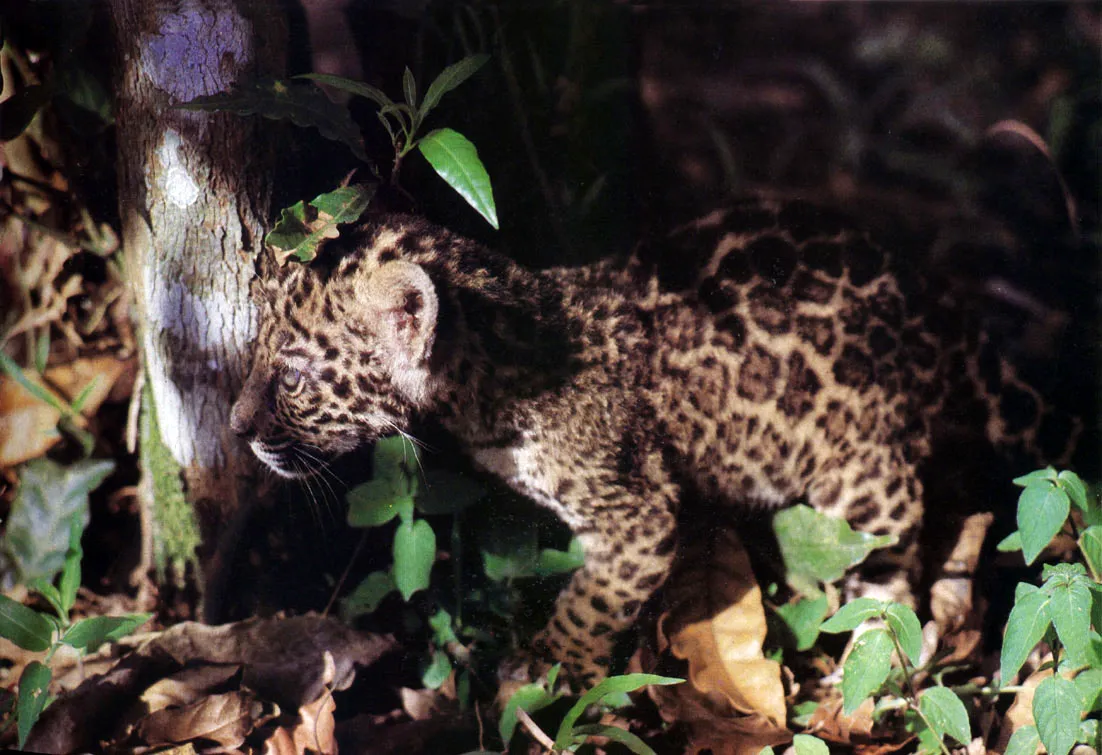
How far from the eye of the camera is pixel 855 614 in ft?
5.63

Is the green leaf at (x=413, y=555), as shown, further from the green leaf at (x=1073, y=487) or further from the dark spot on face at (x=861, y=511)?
the green leaf at (x=1073, y=487)

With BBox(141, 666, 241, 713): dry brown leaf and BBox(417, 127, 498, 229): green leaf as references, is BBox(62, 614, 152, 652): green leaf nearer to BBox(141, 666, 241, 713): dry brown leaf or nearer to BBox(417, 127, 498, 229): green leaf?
BBox(141, 666, 241, 713): dry brown leaf

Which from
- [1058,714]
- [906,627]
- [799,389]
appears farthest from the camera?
[799,389]

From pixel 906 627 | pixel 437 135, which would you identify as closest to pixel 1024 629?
pixel 906 627

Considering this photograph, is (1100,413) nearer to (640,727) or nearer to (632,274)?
(632,274)

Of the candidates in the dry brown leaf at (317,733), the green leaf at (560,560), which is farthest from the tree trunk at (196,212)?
the green leaf at (560,560)

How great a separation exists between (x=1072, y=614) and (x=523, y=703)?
1.12m

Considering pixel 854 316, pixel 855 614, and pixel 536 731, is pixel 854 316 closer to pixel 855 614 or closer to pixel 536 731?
pixel 855 614

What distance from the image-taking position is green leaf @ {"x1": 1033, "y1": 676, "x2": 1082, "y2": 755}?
5.19ft

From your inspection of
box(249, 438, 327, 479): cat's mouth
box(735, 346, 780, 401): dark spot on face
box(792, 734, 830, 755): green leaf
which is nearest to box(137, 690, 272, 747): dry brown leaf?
box(249, 438, 327, 479): cat's mouth

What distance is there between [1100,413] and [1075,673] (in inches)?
22.0

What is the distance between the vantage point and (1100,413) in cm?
184

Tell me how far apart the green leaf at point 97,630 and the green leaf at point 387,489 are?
0.62m

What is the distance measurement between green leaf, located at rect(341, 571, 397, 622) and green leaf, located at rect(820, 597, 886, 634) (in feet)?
3.14
